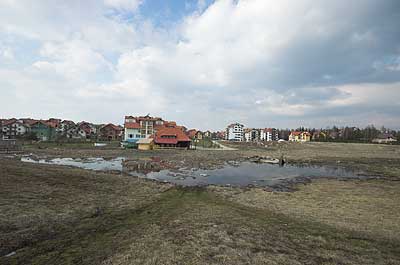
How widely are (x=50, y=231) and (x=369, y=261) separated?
1140 cm

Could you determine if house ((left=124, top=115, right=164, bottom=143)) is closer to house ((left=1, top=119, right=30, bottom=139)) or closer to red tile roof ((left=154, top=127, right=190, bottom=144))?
red tile roof ((left=154, top=127, right=190, bottom=144))

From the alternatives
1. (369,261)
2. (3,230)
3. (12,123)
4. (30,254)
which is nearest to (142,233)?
(30,254)

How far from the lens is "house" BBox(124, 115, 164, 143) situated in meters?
79.1

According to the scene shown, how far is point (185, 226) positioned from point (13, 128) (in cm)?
11632

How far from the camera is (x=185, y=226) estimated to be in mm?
9664

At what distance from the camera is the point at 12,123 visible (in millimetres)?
93750

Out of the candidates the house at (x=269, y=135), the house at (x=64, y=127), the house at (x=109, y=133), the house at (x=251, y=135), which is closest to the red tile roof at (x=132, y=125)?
the house at (x=109, y=133)

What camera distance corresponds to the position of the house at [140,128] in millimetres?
79062

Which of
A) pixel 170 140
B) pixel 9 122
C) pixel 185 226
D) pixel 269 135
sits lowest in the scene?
pixel 185 226

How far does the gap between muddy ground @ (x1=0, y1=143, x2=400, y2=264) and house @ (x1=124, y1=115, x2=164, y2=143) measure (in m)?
62.9

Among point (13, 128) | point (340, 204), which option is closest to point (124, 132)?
point (13, 128)

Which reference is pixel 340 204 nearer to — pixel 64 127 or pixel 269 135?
pixel 64 127

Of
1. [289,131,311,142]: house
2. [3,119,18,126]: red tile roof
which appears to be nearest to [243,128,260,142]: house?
[289,131,311,142]: house

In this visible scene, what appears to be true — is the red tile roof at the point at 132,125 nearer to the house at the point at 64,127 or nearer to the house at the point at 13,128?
the house at the point at 64,127
